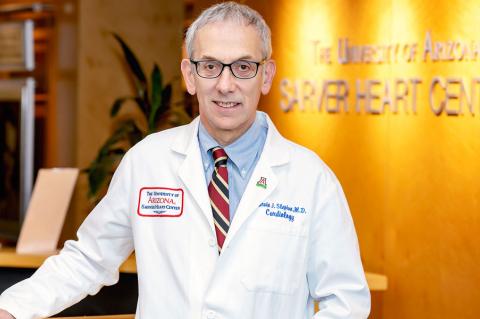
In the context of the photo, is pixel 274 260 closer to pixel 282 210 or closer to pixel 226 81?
pixel 282 210

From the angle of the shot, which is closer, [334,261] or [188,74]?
[334,261]

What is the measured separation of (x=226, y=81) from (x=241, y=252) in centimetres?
42

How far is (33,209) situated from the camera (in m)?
4.66

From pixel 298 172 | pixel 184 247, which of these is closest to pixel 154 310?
pixel 184 247

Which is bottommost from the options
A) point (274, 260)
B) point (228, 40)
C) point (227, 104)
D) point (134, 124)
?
point (134, 124)

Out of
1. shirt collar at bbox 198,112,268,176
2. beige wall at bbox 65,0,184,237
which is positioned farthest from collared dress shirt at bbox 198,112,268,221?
beige wall at bbox 65,0,184,237

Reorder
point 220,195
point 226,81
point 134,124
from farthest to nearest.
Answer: point 134,124, point 220,195, point 226,81

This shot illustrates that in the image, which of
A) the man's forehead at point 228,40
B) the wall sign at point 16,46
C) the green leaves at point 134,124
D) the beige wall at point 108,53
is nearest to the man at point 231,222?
the man's forehead at point 228,40

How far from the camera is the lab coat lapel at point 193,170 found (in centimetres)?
245

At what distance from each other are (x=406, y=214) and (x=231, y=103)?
8.55ft

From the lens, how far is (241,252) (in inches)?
94.8

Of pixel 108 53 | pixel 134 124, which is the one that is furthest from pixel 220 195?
pixel 108 53

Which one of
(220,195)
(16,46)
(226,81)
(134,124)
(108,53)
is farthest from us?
(16,46)

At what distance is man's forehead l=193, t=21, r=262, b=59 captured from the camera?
2381mm
